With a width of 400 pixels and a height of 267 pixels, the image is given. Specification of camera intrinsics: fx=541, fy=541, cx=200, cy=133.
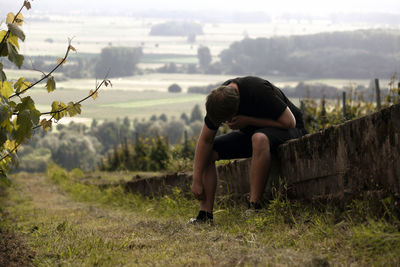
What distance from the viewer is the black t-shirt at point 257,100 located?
475cm

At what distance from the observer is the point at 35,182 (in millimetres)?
17203

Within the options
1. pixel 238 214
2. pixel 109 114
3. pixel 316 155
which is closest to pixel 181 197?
pixel 238 214

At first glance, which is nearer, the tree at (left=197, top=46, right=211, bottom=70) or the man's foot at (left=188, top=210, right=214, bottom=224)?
the man's foot at (left=188, top=210, right=214, bottom=224)

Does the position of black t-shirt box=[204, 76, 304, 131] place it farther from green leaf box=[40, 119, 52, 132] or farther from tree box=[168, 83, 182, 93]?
tree box=[168, 83, 182, 93]

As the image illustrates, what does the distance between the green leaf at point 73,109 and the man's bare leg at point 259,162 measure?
60.0 inches

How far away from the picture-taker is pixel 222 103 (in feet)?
14.8

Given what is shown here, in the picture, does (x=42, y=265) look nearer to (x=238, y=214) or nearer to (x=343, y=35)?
(x=238, y=214)

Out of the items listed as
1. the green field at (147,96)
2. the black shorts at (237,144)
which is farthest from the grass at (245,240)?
the green field at (147,96)

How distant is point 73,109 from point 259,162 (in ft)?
5.45

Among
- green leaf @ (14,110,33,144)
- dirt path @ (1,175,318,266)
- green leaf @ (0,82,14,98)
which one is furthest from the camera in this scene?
green leaf @ (0,82,14,98)

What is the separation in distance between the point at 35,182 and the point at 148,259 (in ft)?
48.0

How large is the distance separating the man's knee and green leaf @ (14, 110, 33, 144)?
6.29 feet

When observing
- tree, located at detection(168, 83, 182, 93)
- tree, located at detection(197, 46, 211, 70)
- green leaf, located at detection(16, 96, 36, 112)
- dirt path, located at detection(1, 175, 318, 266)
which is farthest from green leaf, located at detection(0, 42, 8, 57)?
tree, located at detection(197, 46, 211, 70)

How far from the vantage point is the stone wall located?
370cm
